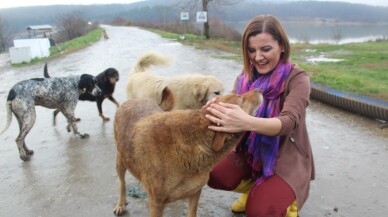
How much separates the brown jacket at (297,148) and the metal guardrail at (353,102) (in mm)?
3766

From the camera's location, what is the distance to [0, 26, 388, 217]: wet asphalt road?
12.0 ft

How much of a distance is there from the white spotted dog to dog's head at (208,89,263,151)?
3.89 m

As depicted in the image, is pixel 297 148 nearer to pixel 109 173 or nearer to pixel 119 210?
pixel 119 210

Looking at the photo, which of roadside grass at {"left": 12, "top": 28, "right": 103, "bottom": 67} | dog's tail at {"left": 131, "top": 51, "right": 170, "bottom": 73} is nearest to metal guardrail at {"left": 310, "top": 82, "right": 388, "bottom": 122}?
dog's tail at {"left": 131, "top": 51, "right": 170, "bottom": 73}

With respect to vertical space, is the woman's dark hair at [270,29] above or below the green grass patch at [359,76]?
above

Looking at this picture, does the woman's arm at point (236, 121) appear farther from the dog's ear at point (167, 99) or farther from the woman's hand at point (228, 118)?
the dog's ear at point (167, 99)

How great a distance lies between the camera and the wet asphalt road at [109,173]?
12.0 feet

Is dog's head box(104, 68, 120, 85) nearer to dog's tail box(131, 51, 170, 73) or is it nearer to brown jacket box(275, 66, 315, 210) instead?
dog's tail box(131, 51, 170, 73)

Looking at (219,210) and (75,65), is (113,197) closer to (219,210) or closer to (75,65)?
(219,210)

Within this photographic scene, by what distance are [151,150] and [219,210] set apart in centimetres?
145

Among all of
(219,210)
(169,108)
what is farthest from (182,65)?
(219,210)

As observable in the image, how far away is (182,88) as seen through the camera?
5.04m

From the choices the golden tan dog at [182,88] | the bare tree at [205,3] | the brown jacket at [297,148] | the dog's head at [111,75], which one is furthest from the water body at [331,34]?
the brown jacket at [297,148]

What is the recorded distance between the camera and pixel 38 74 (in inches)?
510
